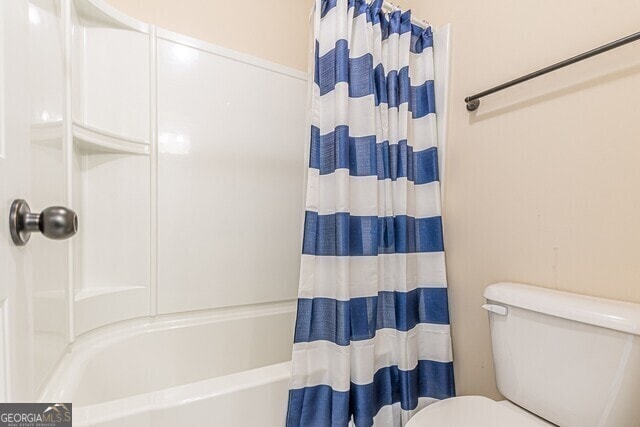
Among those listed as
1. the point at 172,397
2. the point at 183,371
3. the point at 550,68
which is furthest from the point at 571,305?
the point at 183,371

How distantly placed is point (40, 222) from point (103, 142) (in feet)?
3.15

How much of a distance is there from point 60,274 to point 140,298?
46 cm

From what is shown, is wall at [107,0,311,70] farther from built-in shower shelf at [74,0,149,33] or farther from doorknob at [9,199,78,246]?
doorknob at [9,199,78,246]

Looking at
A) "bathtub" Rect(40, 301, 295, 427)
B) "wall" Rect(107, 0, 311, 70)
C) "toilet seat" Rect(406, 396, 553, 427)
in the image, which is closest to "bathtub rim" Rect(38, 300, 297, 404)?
"bathtub" Rect(40, 301, 295, 427)

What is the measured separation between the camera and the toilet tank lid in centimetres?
74

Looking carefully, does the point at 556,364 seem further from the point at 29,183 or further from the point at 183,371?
the point at 183,371

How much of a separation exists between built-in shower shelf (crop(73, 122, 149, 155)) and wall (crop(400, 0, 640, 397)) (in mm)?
1350

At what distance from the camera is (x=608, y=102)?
880 millimetres

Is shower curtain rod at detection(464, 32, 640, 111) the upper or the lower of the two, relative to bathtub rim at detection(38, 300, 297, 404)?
upper

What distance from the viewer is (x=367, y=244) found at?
1071 mm

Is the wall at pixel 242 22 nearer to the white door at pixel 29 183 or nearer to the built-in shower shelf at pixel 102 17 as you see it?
the built-in shower shelf at pixel 102 17

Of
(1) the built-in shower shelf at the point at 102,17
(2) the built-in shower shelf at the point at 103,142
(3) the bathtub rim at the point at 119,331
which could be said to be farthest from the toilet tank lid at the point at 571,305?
(1) the built-in shower shelf at the point at 102,17

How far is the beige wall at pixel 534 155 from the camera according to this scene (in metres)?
0.86

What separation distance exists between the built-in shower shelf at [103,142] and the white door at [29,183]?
0.78 ft
